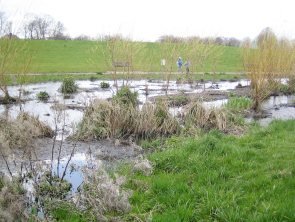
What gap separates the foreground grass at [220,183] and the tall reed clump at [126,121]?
6.57 feet

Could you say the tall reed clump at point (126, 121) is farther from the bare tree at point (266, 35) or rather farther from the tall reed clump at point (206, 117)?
the bare tree at point (266, 35)

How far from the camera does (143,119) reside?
7.29 meters

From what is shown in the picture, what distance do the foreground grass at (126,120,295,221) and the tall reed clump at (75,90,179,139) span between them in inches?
78.9

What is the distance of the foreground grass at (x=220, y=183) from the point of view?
9.86ft

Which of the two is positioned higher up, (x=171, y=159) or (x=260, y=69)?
(x=260, y=69)

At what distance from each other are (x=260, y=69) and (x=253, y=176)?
6647 millimetres

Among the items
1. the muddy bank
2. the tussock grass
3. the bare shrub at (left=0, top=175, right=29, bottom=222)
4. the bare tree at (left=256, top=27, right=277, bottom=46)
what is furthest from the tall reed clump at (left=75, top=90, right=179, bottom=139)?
the bare tree at (left=256, top=27, right=277, bottom=46)

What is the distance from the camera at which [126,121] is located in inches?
284

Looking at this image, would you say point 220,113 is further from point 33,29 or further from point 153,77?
point 33,29

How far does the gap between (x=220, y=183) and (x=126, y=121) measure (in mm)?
3934

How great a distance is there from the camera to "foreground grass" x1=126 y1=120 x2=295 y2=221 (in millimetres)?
3004

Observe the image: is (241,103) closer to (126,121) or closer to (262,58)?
(262,58)

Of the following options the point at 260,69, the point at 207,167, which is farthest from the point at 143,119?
the point at 260,69

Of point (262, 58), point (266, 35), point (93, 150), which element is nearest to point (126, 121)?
point (93, 150)
